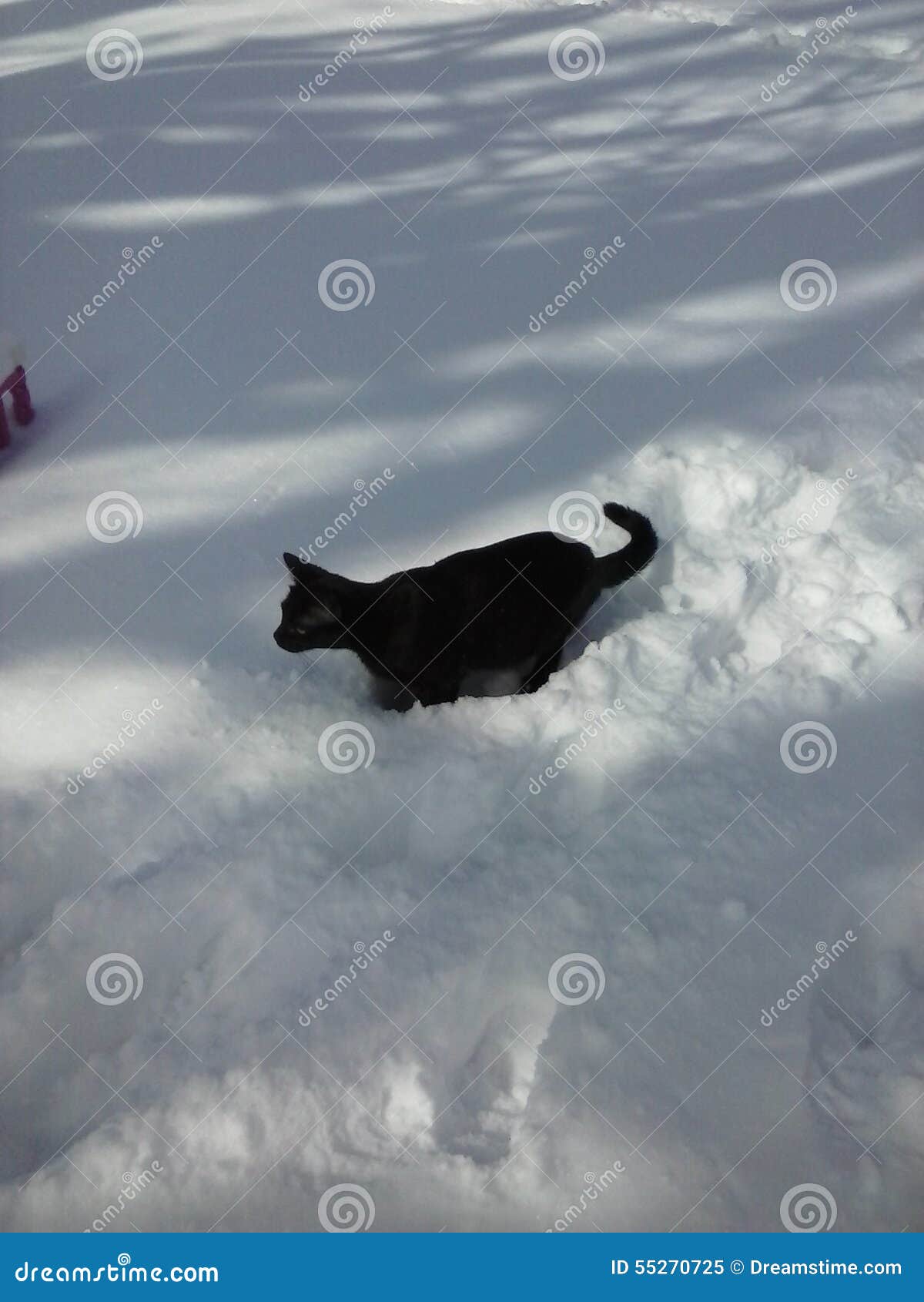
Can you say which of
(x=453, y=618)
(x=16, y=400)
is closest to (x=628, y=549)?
(x=453, y=618)

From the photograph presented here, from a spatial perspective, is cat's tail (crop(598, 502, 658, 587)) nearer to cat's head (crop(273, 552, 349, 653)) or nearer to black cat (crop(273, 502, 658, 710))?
black cat (crop(273, 502, 658, 710))

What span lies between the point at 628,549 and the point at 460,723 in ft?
3.08

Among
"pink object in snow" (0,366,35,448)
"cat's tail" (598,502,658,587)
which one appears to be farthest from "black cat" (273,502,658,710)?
"pink object in snow" (0,366,35,448)

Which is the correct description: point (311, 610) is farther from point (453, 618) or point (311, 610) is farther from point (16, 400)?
point (16, 400)

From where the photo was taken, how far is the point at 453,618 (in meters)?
2.93

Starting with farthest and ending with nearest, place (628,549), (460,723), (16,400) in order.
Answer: (16,400) < (628,549) < (460,723)

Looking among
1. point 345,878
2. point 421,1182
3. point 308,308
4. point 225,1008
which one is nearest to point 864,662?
point 345,878

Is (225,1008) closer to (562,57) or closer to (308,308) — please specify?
(308,308)

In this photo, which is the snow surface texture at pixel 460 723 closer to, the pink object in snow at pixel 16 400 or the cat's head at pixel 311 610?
the pink object in snow at pixel 16 400

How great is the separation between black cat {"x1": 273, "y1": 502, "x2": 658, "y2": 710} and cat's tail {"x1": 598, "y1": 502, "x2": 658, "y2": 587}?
0.12 meters

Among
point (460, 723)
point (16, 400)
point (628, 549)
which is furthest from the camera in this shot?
point (16, 400)

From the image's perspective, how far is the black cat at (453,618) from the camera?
2873 millimetres

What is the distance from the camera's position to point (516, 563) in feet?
9.80

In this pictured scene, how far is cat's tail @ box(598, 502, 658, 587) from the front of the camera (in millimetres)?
3180
